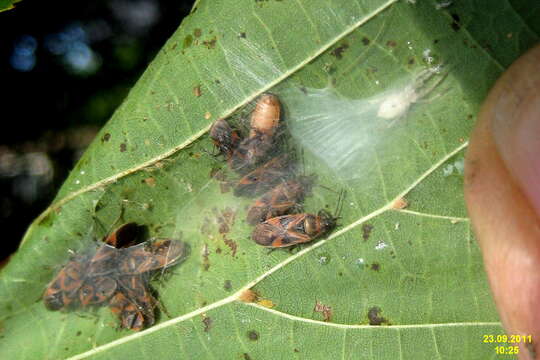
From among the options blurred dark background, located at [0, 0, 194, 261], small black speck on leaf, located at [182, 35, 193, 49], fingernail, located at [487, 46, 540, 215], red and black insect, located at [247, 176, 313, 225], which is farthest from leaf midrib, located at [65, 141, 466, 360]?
blurred dark background, located at [0, 0, 194, 261]

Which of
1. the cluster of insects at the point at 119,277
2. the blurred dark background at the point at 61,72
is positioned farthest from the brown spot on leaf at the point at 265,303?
the blurred dark background at the point at 61,72

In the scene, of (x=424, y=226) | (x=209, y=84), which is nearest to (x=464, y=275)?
(x=424, y=226)

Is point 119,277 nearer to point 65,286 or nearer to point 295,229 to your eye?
point 65,286

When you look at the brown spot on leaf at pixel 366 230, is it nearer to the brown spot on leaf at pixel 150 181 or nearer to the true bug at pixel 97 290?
the brown spot on leaf at pixel 150 181

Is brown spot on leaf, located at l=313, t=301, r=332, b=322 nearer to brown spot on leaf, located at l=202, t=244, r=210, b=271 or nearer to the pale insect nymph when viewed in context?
brown spot on leaf, located at l=202, t=244, r=210, b=271

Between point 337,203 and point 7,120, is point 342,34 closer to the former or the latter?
point 337,203
